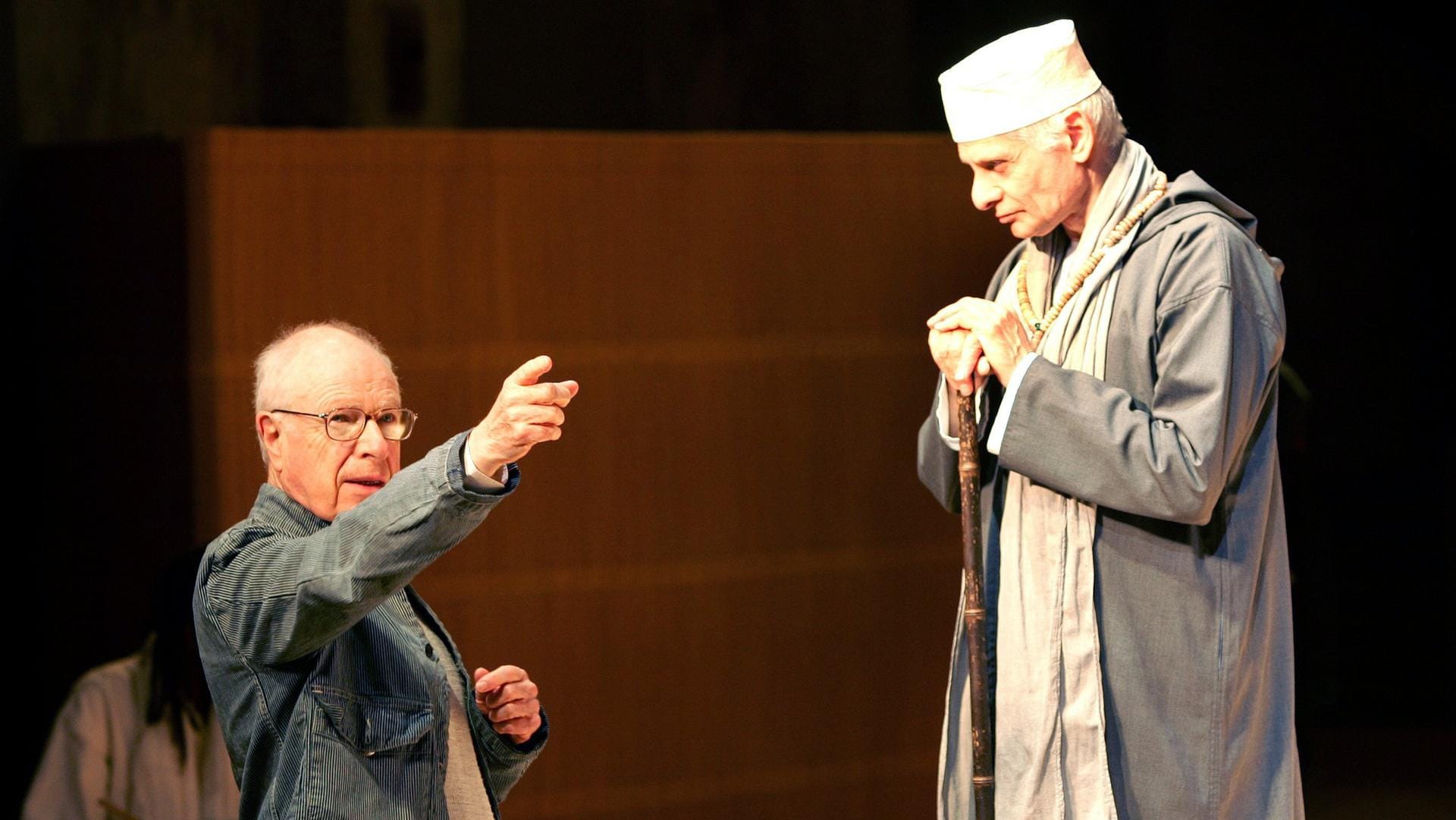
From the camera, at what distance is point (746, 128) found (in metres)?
5.70

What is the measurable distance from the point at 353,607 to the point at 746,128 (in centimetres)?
420

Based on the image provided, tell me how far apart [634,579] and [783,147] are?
3.31 feet

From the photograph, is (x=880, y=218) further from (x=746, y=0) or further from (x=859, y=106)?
(x=746, y=0)

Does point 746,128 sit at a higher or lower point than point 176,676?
higher

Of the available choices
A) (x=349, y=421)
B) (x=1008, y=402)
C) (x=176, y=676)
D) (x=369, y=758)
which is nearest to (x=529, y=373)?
(x=349, y=421)

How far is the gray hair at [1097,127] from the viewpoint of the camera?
222 centimetres

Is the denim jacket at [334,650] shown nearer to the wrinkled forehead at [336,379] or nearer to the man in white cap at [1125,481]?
the wrinkled forehead at [336,379]

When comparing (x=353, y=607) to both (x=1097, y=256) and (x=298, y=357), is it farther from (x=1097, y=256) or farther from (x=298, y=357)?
(x=1097, y=256)

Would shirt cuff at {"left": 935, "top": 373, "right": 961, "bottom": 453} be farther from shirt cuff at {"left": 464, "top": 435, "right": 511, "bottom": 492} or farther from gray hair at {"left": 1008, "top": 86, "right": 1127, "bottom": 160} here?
shirt cuff at {"left": 464, "top": 435, "right": 511, "bottom": 492}

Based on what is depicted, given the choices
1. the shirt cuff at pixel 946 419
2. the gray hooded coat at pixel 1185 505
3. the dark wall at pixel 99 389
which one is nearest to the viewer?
the gray hooded coat at pixel 1185 505

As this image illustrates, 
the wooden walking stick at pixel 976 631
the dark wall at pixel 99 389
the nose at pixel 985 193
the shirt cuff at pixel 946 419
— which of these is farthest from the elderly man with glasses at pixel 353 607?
the dark wall at pixel 99 389

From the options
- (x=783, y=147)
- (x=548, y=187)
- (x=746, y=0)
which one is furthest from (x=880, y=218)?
(x=746, y=0)

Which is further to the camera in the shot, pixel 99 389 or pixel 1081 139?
pixel 99 389

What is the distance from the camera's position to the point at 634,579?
3.60 metres
